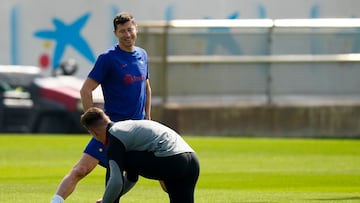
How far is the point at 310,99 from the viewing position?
1096 inches

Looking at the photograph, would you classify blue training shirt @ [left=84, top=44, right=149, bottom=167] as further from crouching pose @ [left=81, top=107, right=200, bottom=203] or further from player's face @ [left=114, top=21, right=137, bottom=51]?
crouching pose @ [left=81, top=107, right=200, bottom=203]

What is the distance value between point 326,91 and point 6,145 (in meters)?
7.88

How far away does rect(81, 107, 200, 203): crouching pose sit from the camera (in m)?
10.0

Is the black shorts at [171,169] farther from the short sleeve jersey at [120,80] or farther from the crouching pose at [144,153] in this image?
the short sleeve jersey at [120,80]

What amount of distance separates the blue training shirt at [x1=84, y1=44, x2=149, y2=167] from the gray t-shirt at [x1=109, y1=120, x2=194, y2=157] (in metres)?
1.61

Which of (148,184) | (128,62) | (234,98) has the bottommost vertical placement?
(234,98)

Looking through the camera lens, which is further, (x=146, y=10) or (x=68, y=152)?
(x=146, y=10)

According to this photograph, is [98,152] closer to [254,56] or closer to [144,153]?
[144,153]

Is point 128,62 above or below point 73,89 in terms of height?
above

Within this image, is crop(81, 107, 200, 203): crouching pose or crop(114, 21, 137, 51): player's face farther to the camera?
crop(114, 21, 137, 51): player's face

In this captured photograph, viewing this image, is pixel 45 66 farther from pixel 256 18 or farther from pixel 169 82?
pixel 256 18

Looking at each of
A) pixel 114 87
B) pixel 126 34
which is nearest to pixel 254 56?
pixel 114 87

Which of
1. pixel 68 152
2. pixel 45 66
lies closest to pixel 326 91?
pixel 45 66

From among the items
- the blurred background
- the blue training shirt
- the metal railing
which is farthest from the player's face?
the metal railing
